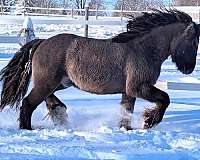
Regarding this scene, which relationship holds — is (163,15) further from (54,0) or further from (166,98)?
(54,0)

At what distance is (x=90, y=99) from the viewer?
25.8 ft

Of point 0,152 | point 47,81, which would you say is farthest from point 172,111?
point 0,152

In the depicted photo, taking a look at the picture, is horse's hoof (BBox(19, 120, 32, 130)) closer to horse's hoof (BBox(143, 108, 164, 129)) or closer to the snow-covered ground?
the snow-covered ground

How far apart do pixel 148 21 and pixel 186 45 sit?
579 mm

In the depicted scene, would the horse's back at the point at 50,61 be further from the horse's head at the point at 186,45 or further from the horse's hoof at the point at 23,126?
the horse's head at the point at 186,45

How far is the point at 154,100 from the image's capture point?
5.39 m

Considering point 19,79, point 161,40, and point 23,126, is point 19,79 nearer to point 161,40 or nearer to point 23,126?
point 23,126

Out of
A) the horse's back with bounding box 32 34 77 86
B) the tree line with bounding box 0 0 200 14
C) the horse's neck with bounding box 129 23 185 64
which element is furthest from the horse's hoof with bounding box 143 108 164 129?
the tree line with bounding box 0 0 200 14

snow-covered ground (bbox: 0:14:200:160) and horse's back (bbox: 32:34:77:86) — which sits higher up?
horse's back (bbox: 32:34:77:86)

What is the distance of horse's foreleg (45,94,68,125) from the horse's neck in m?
1.20

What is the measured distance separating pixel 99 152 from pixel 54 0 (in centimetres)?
5277

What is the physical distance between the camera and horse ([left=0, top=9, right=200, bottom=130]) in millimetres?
5445

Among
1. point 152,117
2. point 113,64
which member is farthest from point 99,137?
point 113,64

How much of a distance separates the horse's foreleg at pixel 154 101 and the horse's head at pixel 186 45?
0.56 meters
